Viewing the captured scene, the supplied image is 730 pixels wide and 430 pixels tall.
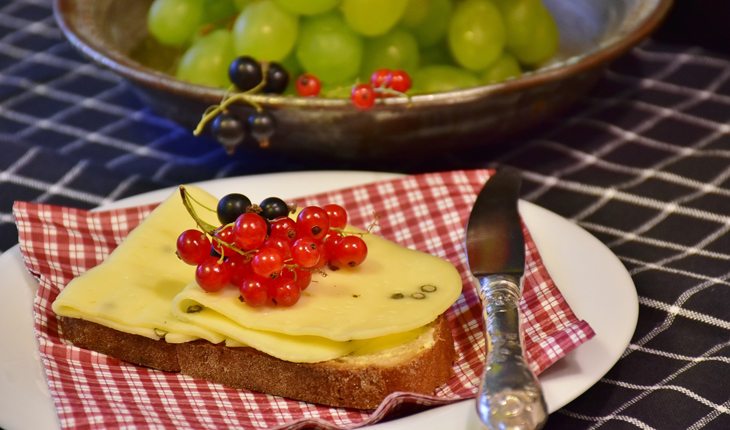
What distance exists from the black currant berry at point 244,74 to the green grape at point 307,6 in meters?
0.11

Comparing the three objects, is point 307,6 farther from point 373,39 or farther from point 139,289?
point 139,289

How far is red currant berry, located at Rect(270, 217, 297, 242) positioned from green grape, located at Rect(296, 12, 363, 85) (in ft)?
1.49

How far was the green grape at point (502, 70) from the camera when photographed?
4.82ft

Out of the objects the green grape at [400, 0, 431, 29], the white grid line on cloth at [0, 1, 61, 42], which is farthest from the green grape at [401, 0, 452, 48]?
the white grid line on cloth at [0, 1, 61, 42]

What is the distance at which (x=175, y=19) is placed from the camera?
→ 1527 mm

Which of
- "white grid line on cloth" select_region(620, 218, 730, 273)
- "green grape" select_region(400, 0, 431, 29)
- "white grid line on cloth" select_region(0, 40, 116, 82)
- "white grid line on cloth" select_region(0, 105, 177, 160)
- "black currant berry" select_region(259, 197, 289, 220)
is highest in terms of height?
"green grape" select_region(400, 0, 431, 29)

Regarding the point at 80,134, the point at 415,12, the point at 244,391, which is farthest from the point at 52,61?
the point at 244,391

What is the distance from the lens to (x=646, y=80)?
5.67 feet

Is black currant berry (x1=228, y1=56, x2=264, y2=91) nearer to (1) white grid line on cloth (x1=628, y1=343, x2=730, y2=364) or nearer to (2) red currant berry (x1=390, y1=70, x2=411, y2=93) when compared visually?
(2) red currant berry (x1=390, y1=70, x2=411, y2=93)

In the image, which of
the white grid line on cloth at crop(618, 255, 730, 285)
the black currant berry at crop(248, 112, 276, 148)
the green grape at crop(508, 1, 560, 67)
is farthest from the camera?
the green grape at crop(508, 1, 560, 67)

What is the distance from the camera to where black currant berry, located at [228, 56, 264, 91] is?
1.32m

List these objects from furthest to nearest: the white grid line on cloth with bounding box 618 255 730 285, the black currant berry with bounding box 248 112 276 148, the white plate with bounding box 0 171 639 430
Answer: the black currant berry with bounding box 248 112 276 148, the white grid line on cloth with bounding box 618 255 730 285, the white plate with bounding box 0 171 639 430

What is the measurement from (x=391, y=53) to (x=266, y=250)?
1.90ft

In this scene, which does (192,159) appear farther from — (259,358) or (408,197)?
(259,358)
